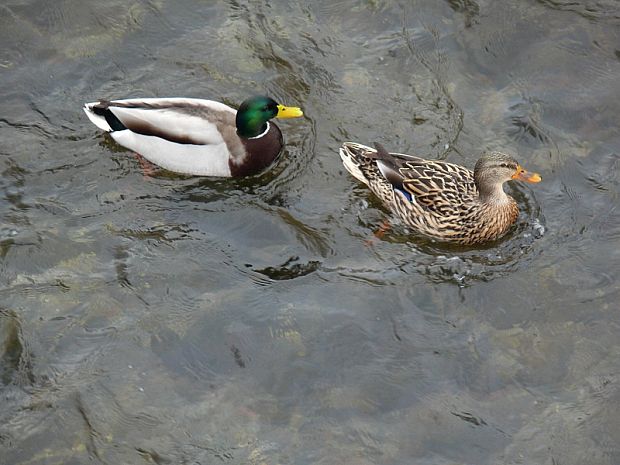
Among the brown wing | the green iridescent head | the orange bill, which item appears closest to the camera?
the orange bill

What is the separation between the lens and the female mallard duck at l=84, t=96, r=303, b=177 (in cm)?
811

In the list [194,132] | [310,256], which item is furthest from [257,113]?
[310,256]

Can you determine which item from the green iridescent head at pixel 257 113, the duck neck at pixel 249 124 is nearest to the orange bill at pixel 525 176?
the green iridescent head at pixel 257 113

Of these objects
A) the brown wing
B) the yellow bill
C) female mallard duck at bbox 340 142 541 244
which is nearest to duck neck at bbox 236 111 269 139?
the yellow bill

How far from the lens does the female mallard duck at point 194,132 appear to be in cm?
811

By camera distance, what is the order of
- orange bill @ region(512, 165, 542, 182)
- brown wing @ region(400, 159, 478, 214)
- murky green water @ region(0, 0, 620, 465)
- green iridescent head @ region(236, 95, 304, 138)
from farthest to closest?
green iridescent head @ region(236, 95, 304, 138)
brown wing @ region(400, 159, 478, 214)
orange bill @ region(512, 165, 542, 182)
murky green water @ region(0, 0, 620, 465)

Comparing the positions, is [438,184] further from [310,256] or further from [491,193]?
[310,256]

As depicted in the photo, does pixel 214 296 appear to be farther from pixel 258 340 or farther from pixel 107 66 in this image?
pixel 107 66

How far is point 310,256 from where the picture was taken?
24.3 ft

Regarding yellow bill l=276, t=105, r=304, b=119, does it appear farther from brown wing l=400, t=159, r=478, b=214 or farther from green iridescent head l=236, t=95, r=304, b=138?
brown wing l=400, t=159, r=478, b=214

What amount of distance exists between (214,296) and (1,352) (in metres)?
1.63

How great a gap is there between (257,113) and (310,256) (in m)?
1.53

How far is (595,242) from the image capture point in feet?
24.5

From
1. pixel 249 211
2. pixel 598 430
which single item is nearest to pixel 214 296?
pixel 249 211
